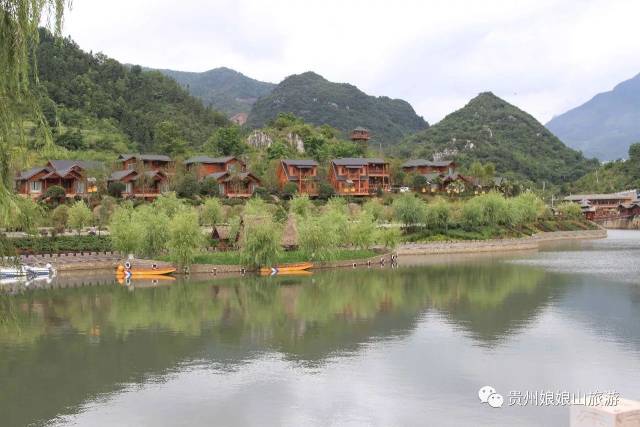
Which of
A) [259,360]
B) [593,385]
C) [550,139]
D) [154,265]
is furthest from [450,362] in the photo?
[550,139]

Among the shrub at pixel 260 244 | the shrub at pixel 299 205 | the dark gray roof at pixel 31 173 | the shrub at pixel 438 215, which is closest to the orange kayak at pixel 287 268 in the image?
the shrub at pixel 260 244

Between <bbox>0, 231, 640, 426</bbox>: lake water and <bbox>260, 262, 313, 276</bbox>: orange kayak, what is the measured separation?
4.57m

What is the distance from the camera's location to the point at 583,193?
12025 centimetres

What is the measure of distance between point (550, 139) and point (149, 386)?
14543 cm

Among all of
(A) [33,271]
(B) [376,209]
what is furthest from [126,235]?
(B) [376,209]

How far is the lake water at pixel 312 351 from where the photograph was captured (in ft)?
56.5

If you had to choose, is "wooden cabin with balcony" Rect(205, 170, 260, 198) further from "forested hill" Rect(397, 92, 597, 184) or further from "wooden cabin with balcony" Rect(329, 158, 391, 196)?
"forested hill" Rect(397, 92, 597, 184)

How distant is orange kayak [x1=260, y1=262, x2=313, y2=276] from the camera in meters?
46.0

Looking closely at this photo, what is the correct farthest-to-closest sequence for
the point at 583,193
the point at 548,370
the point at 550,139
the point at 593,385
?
the point at 550,139 < the point at 583,193 < the point at 548,370 < the point at 593,385

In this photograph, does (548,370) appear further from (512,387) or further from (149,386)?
(149,386)

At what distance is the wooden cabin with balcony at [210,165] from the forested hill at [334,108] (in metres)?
84.4

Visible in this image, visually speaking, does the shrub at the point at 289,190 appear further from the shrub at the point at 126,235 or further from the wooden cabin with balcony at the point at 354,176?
the shrub at the point at 126,235

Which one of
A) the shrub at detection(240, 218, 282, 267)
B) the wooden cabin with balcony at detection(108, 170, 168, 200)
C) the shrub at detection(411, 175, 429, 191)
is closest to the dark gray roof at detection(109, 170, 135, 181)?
the wooden cabin with balcony at detection(108, 170, 168, 200)

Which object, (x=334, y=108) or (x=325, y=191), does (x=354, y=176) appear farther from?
(x=334, y=108)
